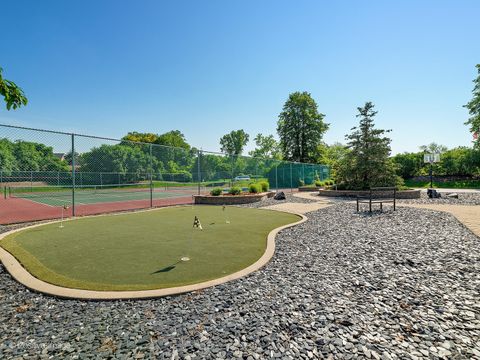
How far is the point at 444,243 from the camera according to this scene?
5.28 m

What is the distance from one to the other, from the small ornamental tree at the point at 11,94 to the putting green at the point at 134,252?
2272 mm

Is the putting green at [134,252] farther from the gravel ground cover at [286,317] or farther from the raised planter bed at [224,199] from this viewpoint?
the raised planter bed at [224,199]

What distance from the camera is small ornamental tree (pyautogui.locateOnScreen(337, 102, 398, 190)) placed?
16.6 m

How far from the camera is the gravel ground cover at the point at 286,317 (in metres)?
2.13

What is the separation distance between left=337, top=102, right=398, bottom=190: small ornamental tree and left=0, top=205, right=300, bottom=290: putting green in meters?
12.0

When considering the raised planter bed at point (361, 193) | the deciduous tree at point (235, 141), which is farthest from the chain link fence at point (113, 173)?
the deciduous tree at point (235, 141)

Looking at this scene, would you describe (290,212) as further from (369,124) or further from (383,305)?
(369,124)

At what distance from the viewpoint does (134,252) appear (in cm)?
473

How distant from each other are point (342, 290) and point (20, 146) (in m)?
12.9

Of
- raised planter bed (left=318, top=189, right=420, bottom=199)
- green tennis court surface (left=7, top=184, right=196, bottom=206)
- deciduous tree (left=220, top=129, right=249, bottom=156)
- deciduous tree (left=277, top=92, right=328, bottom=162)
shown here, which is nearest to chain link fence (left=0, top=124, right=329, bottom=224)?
green tennis court surface (left=7, top=184, right=196, bottom=206)

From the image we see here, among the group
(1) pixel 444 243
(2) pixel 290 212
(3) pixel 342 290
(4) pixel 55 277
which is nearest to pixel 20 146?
(4) pixel 55 277

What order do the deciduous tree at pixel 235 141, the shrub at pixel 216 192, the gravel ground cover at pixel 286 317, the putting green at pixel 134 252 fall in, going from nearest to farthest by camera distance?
the gravel ground cover at pixel 286 317
the putting green at pixel 134 252
the shrub at pixel 216 192
the deciduous tree at pixel 235 141

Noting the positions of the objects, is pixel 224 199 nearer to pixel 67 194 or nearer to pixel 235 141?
pixel 67 194

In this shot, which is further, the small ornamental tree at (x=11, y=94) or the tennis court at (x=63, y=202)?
the tennis court at (x=63, y=202)
